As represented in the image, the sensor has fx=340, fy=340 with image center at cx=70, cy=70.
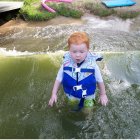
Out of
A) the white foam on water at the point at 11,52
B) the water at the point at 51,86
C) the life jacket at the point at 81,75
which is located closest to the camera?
the life jacket at the point at 81,75

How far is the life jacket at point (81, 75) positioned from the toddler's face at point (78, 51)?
0.41 feet

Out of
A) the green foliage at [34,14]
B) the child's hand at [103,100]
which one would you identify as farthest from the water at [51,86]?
the green foliage at [34,14]

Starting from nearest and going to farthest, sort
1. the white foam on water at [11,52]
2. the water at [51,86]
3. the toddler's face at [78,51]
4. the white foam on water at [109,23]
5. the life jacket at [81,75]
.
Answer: the toddler's face at [78,51] → the life jacket at [81,75] → the water at [51,86] → the white foam on water at [11,52] → the white foam on water at [109,23]

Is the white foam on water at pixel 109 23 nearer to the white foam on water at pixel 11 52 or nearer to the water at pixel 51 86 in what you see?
the water at pixel 51 86

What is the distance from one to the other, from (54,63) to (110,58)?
1.02 m

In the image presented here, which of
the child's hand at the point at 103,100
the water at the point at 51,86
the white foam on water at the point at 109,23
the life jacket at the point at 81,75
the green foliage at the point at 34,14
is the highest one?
the life jacket at the point at 81,75

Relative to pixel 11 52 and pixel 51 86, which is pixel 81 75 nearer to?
pixel 51 86

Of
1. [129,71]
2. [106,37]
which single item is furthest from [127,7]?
[129,71]

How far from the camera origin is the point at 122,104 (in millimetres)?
4602

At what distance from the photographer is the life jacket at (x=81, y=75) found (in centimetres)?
383

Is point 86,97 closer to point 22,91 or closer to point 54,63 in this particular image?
point 22,91

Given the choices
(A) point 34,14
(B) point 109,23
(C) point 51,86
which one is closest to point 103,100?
(C) point 51,86

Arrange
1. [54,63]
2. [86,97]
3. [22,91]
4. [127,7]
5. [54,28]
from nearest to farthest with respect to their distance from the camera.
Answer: [86,97], [22,91], [54,63], [54,28], [127,7]

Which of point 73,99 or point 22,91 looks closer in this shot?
point 73,99
